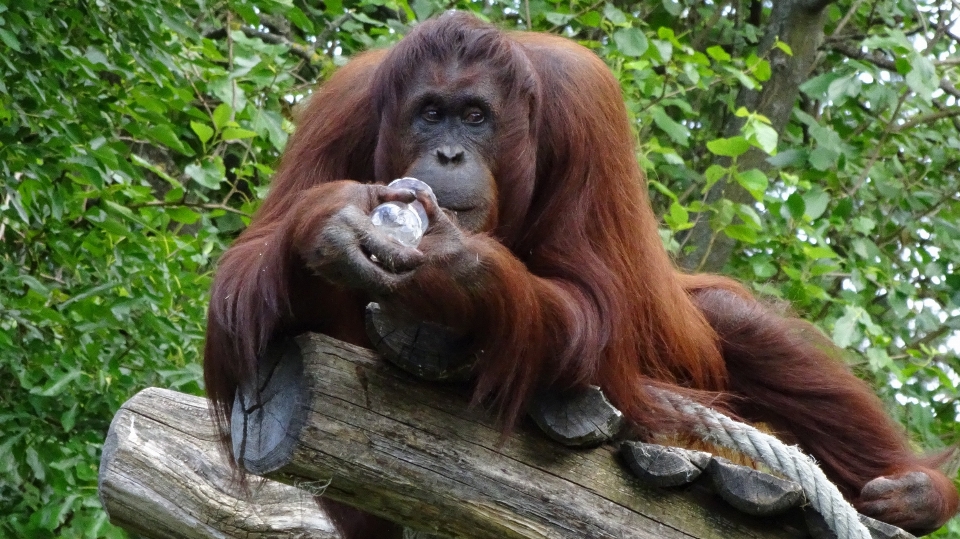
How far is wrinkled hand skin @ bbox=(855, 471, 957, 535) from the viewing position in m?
2.83

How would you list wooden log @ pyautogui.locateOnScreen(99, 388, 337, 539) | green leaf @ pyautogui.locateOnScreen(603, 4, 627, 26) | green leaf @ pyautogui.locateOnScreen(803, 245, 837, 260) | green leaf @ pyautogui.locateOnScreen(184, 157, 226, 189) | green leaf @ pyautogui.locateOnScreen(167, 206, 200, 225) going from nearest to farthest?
wooden log @ pyautogui.locateOnScreen(99, 388, 337, 539), green leaf @ pyautogui.locateOnScreen(184, 157, 226, 189), green leaf @ pyautogui.locateOnScreen(167, 206, 200, 225), green leaf @ pyautogui.locateOnScreen(803, 245, 837, 260), green leaf @ pyautogui.locateOnScreen(603, 4, 627, 26)

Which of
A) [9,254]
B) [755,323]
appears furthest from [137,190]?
[755,323]

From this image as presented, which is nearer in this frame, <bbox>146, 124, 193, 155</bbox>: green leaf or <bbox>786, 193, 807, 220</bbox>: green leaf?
<bbox>146, 124, 193, 155</bbox>: green leaf

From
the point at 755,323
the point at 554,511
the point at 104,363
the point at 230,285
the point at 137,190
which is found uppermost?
the point at 230,285

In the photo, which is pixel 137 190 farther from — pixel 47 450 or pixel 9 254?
pixel 47 450

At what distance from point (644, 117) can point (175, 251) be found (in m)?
2.10

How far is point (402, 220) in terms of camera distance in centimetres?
208

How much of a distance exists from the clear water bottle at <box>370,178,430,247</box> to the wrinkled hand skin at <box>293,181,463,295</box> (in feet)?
0.04

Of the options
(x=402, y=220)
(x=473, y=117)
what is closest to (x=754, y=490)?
(x=402, y=220)

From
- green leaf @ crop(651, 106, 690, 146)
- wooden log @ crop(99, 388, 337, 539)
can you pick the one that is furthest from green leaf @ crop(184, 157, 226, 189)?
green leaf @ crop(651, 106, 690, 146)

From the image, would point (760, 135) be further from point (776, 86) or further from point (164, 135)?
point (164, 135)

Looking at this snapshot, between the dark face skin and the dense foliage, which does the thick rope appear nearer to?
the dark face skin

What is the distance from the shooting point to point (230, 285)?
2410 millimetres

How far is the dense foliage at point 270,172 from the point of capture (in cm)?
378
